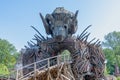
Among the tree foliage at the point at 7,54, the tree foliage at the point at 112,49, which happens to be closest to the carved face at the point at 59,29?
the tree foliage at the point at 7,54

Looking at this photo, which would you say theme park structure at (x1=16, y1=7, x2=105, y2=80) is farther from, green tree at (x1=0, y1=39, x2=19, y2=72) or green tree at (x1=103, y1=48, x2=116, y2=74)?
green tree at (x1=103, y1=48, x2=116, y2=74)

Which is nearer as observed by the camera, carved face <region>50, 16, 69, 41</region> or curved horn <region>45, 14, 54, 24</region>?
carved face <region>50, 16, 69, 41</region>

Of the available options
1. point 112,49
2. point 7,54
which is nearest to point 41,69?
point 7,54

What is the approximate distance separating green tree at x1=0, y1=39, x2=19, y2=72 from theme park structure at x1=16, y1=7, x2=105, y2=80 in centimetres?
3812

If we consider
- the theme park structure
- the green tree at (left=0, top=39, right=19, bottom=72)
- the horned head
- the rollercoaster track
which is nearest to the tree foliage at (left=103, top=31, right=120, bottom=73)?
the green tree at (left=0, top=39, right=19, bottom=72)

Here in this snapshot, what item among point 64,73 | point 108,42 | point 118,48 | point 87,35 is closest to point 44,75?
point 64,73

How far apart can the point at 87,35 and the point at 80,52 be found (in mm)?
1500

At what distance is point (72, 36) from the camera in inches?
859

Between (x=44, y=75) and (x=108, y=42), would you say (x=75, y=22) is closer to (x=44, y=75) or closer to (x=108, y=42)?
(x=44, y=75)

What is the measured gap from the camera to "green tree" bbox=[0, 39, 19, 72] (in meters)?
61.7

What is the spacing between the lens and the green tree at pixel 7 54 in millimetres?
61688

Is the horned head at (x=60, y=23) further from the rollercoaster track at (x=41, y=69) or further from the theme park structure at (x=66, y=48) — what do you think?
the rollercoaster track at (x=41, y=69)

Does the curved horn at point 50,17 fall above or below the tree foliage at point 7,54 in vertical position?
below

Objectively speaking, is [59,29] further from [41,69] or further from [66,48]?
[41,69]
